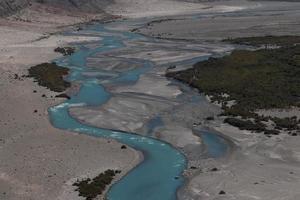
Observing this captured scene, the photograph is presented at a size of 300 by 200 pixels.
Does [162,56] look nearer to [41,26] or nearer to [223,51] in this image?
[223,51]

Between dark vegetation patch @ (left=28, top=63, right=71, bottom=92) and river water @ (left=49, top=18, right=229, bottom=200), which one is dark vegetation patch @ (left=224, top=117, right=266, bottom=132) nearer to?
river water @ (left=49, top=18, right=229, bottom=200)

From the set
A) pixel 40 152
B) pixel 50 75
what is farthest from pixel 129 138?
pixel 50 75

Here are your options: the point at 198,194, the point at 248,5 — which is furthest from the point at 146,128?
the point at 248,5

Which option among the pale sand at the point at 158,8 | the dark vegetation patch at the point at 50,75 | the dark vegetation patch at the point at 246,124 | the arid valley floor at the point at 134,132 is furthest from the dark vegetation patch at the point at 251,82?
the pale sand at the point at 158,8

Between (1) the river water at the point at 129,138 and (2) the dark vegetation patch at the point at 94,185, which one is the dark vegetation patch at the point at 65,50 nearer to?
(1) the river water at the point at 129,138

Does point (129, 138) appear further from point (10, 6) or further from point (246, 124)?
point (10, 6)

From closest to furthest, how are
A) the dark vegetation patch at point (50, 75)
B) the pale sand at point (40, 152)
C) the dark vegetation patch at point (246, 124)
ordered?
1. the pale sand at point (40, 152)
2. the dark vegetation patch at point (246, 124)
3. the dark vegetation patch at point (50, 75)
